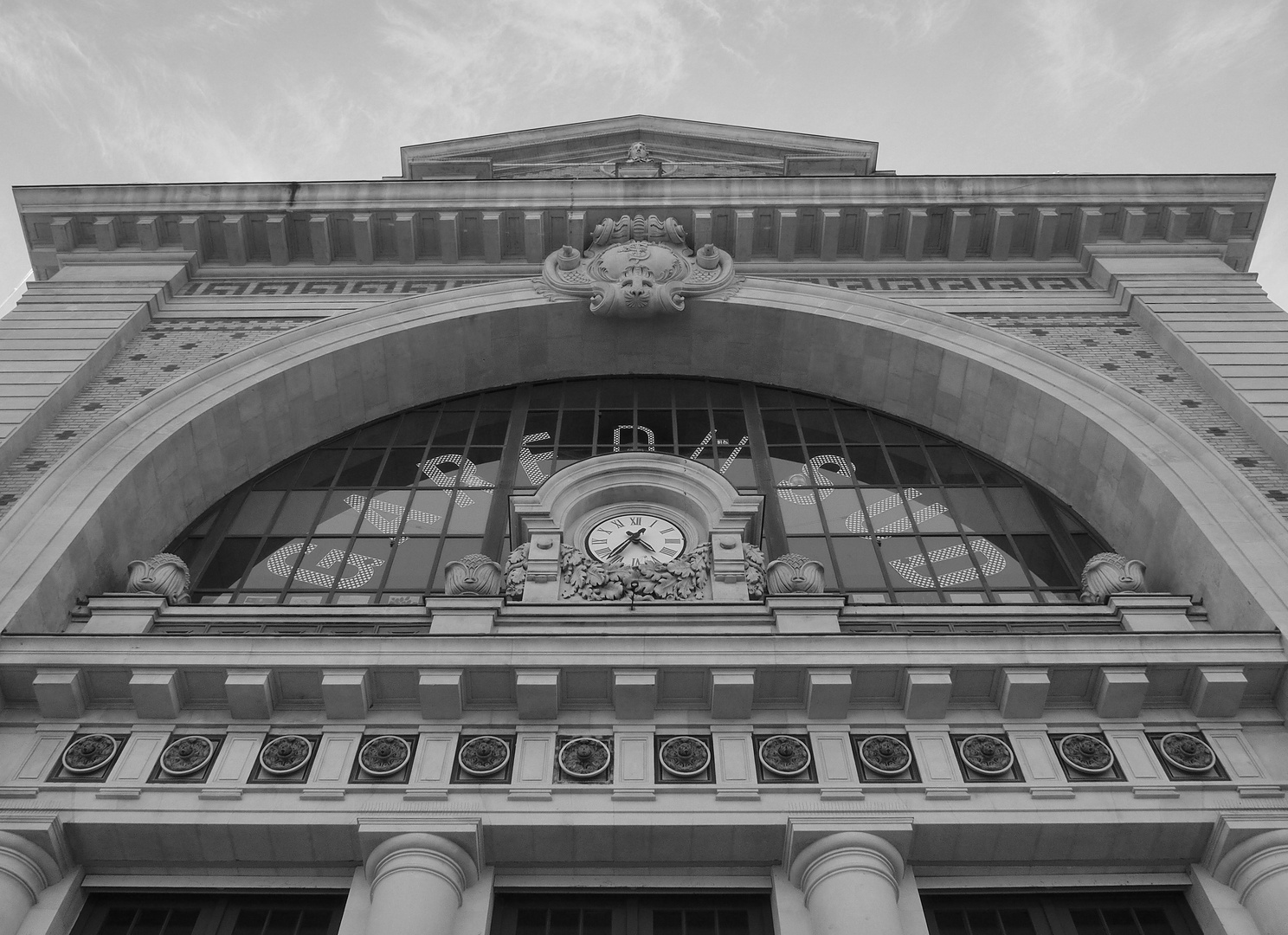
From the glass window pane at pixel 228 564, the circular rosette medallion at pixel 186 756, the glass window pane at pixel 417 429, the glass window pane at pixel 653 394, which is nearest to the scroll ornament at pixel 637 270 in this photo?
the glass window pane at pixel 653 394

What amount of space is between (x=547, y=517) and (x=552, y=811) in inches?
179

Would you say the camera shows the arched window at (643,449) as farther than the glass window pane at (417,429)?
No

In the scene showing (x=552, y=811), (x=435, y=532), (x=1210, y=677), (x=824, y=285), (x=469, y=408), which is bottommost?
(x=552, y=811)

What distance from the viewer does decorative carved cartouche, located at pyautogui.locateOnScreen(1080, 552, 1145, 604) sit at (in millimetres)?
14172

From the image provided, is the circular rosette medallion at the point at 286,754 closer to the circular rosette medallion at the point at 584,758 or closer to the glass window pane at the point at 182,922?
the glass window pane at the point at 182,922

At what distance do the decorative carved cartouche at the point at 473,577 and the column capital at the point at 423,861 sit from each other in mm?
3236

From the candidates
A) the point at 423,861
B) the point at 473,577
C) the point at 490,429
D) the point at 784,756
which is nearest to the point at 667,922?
the point at 784,756

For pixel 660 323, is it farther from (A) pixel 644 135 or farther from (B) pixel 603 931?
(B) pixel 603 931

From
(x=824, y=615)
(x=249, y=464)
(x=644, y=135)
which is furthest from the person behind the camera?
(x=644, y=135)

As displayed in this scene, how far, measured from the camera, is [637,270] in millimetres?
19406

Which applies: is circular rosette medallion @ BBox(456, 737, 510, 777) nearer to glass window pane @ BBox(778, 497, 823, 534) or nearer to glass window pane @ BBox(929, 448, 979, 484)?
glass window pane @ BBox(778, 497, 823, 534)

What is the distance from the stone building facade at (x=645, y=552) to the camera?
435 inches

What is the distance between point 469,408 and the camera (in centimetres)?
1930

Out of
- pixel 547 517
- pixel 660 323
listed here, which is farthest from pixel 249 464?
pixel 660 323
